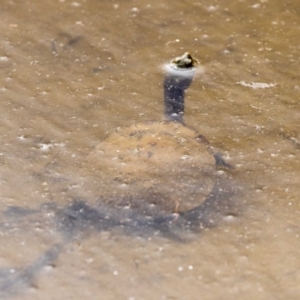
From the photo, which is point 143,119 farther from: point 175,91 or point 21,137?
point 21,137

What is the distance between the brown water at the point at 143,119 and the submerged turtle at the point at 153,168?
0.05 metres

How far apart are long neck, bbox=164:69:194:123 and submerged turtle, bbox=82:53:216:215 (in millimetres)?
20

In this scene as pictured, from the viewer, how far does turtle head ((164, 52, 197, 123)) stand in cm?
175

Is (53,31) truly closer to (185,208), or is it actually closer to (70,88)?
(70,88)

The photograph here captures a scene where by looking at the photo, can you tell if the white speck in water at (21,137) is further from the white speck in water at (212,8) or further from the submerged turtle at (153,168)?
the white speck in water at (212,8)

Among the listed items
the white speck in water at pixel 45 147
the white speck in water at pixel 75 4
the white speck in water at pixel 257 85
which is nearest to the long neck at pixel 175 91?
the white speck in water at pixel 257 85

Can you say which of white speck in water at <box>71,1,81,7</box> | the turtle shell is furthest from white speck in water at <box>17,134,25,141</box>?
white speck in water at <box>71,1,81,7</box>

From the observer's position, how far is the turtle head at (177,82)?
5.74 feet

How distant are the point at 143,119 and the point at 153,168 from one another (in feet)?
0.77

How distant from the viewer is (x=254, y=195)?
4.88 feet

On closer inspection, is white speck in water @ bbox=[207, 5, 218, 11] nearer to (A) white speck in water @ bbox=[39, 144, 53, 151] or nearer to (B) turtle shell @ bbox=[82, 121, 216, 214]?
(B) turtle shell @ bbox=[82, 121, 216, 214]

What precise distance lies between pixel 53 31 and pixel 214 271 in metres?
1.24

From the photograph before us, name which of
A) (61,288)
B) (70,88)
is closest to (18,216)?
(61,288)

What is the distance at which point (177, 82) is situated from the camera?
6.14ft
